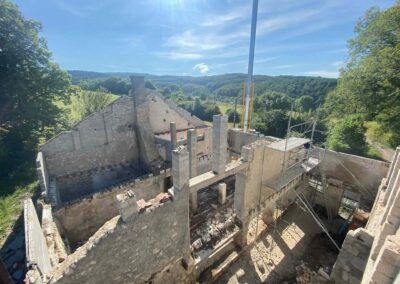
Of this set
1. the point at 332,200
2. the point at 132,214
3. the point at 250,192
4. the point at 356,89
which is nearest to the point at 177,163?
the point at 132,214

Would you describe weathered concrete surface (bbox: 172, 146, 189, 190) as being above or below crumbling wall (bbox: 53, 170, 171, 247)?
above

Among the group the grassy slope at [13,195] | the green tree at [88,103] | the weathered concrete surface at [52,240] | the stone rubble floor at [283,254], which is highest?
the green tree at [88,103]

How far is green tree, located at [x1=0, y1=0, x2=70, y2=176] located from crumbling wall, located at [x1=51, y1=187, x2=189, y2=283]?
1350 cm

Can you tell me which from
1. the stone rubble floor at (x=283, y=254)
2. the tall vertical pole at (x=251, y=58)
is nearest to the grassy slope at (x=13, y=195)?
the stone rubble floor at (x=283, y=254)

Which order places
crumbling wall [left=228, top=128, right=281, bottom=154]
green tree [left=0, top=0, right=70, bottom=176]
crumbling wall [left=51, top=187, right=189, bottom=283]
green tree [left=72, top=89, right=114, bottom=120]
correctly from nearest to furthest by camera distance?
crumbling wall [left=51, top=187, right=189, bottom=283] < green tree [left=0, top=0, right=70, bottom=176] < crumbling wall [left=228, top=128, right=281, bottom=154] < green tree [left=72, top=89, right=114, bottom=120]

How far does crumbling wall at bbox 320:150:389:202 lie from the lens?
35.4ft

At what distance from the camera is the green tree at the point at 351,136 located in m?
17.6

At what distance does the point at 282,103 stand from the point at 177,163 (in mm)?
44968

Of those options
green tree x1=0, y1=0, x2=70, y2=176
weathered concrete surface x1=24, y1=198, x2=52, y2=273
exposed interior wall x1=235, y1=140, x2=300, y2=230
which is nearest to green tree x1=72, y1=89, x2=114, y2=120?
green tree x1=0, y1=0, x2=70, y2=176

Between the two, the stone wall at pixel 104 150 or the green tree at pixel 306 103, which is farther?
the green tree at pixel 306 103

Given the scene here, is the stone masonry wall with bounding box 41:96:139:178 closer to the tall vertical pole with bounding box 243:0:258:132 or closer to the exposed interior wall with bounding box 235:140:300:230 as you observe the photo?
the exposed interior wall with bounding box 235:140:300:230

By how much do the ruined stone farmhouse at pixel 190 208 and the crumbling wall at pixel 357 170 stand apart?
5cm

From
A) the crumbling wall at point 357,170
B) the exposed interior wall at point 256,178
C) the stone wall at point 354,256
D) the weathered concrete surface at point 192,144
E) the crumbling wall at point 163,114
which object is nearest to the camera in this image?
the stone wall at point 354,256

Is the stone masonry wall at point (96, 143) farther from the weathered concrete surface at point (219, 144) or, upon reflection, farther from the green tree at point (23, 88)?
the weathered concrete surface at point (219, 144)
